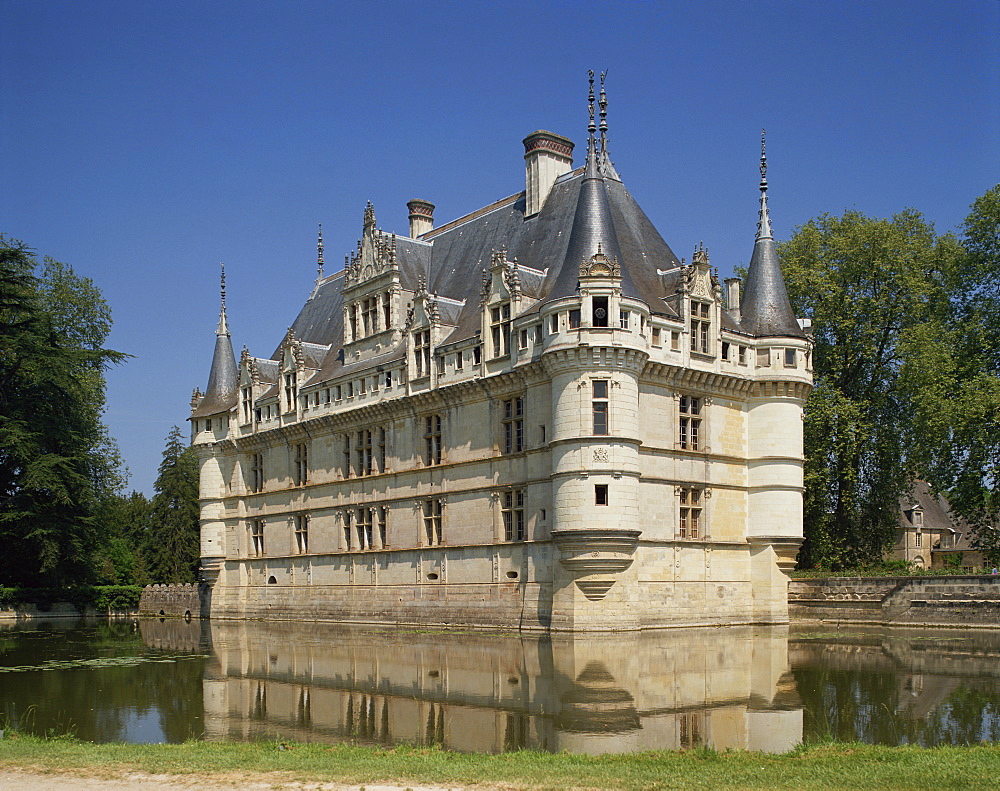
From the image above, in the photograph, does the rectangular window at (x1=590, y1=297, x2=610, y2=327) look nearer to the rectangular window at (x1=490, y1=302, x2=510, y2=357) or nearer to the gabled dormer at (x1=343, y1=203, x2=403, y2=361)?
Answer: the rectangular window at (x1=490, y1=302, x2=510, y2=357)

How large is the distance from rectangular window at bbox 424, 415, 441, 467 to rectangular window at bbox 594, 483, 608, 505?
26.4 feet

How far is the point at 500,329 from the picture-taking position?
108 feet

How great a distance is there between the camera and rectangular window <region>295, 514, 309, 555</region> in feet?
138

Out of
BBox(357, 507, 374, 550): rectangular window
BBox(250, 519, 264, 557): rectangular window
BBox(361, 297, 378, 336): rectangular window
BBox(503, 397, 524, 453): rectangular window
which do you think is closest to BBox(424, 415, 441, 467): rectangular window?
BBox(503, 397, 524, 453): rectangular window

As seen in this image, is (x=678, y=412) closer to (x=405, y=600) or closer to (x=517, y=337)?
(x=517, y=337)

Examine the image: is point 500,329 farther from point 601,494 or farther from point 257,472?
point 257,472

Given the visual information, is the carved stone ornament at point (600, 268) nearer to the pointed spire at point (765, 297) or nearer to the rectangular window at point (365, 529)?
the pointed spire at point (765, 297)

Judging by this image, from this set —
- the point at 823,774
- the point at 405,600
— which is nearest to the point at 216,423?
the point at 405,600

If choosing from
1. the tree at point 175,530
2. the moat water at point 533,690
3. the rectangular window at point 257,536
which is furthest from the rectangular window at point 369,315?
the tree at point 175,530

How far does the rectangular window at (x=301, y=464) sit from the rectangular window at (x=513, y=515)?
1254 cm

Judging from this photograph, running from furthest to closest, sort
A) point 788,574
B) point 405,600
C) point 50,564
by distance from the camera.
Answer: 1. point 50,564
2. point 405,600
3. point 788,574

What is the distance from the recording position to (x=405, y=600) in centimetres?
3606

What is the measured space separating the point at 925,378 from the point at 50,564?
35.4 metres

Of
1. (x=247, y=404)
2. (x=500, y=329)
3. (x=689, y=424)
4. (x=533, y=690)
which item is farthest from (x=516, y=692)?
(x=247, y=404)
